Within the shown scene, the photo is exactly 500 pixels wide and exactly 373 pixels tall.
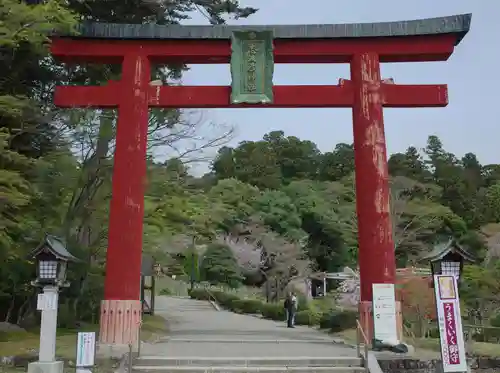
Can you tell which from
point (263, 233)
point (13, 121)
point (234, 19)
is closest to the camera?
point (13, 121)

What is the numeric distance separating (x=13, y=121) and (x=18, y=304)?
7.59 m

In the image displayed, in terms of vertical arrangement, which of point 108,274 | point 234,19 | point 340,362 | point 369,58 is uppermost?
point 234,19

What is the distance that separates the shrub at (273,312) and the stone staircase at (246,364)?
1702 cm

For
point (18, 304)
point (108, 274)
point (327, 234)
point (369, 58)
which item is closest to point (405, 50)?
point (369, 58)

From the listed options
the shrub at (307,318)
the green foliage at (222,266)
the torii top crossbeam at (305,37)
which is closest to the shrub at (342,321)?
the shrub at (307,318)

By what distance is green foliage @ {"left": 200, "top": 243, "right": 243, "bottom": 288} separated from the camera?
45.0 meters

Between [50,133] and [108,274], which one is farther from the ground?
[50,133]

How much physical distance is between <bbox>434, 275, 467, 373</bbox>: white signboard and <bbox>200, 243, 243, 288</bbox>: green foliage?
35335mm

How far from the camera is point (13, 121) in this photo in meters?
14.3

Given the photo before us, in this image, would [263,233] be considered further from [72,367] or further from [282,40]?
[72,367]

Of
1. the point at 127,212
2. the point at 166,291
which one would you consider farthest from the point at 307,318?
the point at 166,291

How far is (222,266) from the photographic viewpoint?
4528 cm

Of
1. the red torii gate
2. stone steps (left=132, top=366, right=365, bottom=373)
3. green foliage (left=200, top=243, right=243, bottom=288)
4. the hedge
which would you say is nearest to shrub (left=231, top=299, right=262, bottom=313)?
the hedge

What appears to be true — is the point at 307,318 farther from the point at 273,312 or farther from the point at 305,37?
the point at 305,37
